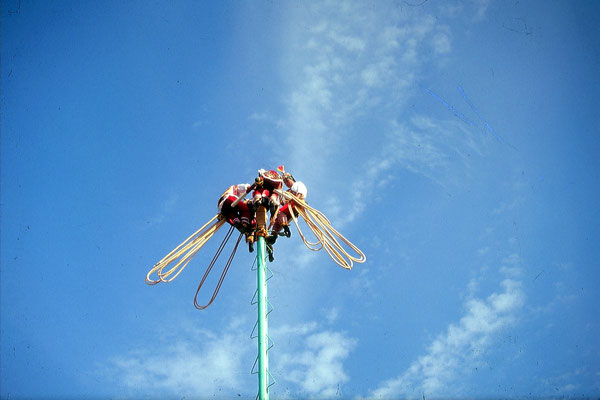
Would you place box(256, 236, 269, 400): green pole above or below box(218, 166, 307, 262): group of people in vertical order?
below

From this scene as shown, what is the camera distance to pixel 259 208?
18.1m

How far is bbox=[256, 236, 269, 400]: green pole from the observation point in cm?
1530

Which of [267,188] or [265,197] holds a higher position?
[267,188]

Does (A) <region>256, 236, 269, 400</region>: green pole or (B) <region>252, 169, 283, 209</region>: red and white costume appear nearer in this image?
(A) <region>256, 236, 269, 400</region>: green pole

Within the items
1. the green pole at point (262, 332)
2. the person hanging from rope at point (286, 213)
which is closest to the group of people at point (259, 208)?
the person hanging from rope at point (286, 213)

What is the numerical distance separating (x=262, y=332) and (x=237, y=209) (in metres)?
4.18

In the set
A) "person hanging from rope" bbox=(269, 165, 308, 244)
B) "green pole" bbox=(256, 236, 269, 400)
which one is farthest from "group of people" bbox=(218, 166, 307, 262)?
"green pole" bbox=(256, 236, 269, 400)

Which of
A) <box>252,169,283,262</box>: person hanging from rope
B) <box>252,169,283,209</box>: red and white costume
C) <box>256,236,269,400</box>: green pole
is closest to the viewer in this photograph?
<box>256,236,269,400</box>: green pole

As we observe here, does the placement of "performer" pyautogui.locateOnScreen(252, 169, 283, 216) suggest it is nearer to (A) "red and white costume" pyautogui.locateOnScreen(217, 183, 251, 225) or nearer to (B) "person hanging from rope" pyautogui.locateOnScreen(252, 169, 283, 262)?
(B) "person hanging from rope" pyautogui.locateOnScreen(252, 169, 283, 262)

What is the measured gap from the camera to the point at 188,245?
18.5m

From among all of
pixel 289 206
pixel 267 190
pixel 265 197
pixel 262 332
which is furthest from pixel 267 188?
pixel 262 332

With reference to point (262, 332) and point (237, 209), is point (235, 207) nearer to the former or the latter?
point (237, 209)

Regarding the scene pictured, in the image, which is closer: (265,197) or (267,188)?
(265,197)

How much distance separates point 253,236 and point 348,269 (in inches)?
122
